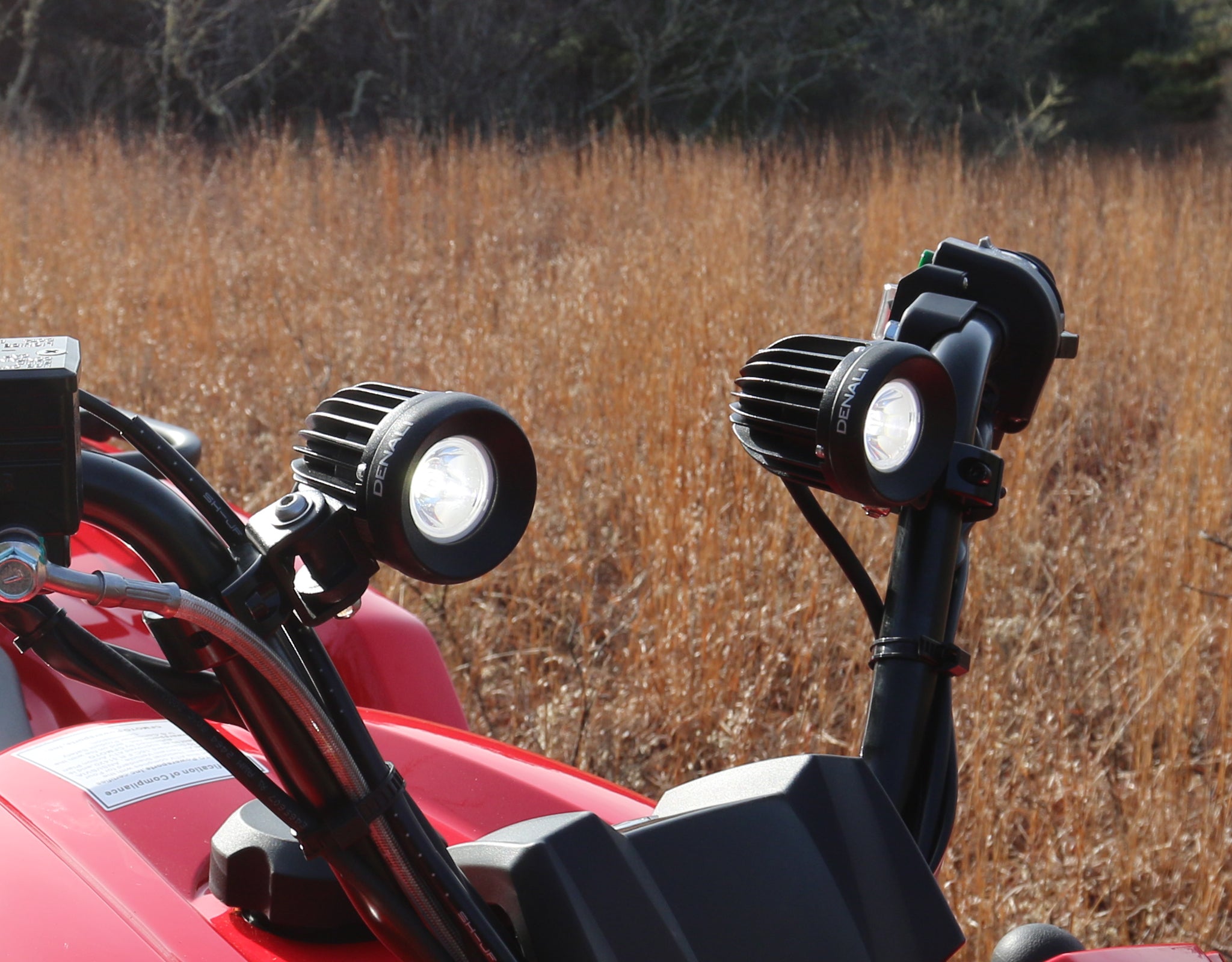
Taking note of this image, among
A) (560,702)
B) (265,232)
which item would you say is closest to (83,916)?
(560,702)

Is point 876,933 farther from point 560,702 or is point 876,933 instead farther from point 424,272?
point 424,272

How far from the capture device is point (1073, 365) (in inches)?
155

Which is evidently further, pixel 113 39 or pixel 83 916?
pixel 113 39

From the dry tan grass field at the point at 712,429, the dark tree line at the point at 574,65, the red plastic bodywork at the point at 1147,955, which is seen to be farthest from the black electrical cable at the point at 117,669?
the dark tree line at the point at 574,65

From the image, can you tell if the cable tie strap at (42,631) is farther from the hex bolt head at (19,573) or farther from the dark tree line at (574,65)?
the dark tree line at (574,65)

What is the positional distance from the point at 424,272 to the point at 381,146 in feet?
6.50

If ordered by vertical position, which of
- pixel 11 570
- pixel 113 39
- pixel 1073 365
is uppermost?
Answer: pixel 113 39

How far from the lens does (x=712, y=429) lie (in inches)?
112

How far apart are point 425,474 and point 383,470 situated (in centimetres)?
3

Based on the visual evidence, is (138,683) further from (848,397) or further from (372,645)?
(372,645)

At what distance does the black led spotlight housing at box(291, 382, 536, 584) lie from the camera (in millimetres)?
480

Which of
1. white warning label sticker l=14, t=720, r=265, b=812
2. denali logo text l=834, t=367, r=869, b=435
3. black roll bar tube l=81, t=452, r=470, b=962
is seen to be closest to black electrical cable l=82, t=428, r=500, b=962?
black roll bar tube l=81, t=452, r=470, b=962

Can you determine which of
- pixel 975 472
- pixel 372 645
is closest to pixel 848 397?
pixel 975 472

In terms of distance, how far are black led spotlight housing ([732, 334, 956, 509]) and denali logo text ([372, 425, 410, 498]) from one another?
298mm
